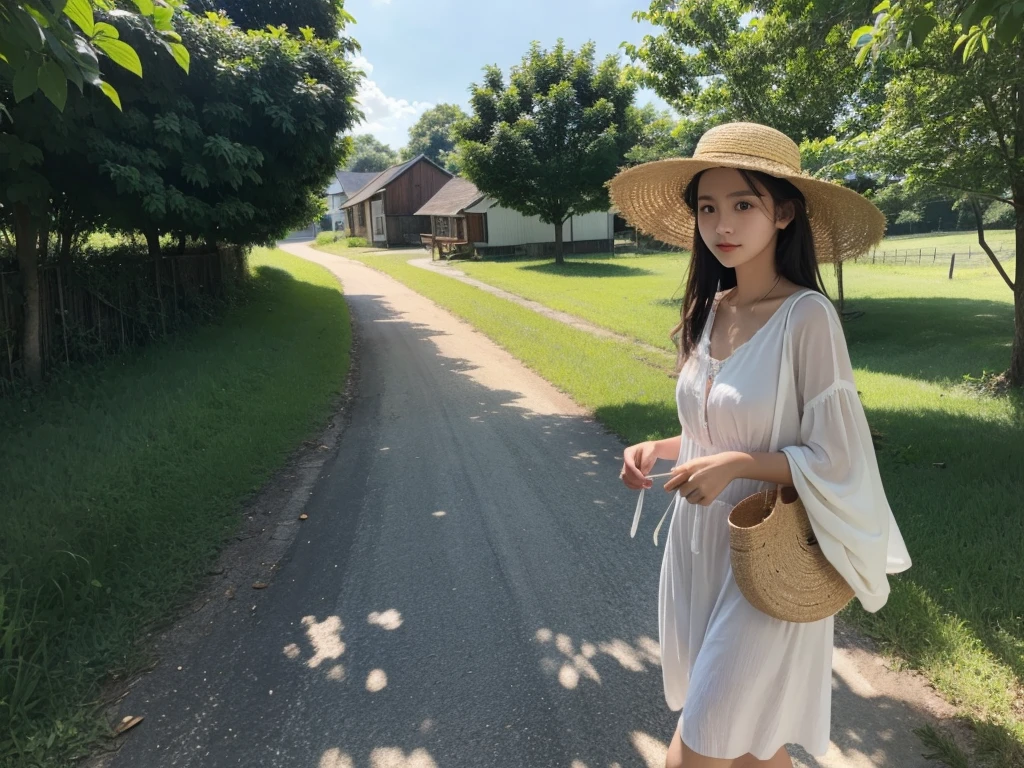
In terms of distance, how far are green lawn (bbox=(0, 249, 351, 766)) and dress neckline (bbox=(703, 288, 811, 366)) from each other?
2866mm

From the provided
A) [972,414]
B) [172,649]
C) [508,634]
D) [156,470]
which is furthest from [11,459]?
[972,414]

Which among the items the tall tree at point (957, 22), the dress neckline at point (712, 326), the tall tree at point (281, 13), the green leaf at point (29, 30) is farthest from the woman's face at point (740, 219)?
the tall tree at point (281, 13)

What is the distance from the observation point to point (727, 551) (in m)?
1.83

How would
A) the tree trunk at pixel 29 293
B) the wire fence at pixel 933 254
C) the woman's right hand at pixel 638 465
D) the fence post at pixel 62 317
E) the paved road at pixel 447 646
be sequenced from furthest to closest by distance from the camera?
the wire fence at pixel 933 254 < the fence post at pixel 62 317 < the tree trunk at pixel 29 293 < the paved road at pixel 447 646 < the woman's right hand at pixel 638 465

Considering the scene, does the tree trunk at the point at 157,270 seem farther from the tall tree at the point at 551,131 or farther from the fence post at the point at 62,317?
the tall tree at the point at 551,131

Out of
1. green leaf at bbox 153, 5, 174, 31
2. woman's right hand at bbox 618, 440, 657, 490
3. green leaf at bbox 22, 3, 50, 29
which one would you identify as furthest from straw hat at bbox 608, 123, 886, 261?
green leaf at bbox 22, 3, 50, 29

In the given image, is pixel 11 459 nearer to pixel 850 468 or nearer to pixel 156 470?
pixel 156 470

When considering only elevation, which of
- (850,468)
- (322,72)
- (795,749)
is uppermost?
(322,72)

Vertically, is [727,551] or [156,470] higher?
[727,551]

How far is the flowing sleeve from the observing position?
5.14 ft

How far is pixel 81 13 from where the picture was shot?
2.49 m

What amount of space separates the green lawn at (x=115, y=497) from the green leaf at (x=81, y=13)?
2589 millimetres

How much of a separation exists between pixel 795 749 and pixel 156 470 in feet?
15.7

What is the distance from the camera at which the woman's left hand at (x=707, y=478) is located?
62.6 inches
